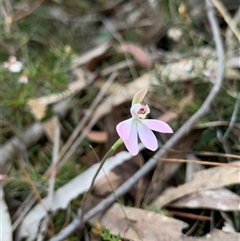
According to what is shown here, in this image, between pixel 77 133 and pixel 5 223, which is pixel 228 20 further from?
pixel 5 223

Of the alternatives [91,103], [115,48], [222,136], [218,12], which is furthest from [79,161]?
[218,12]

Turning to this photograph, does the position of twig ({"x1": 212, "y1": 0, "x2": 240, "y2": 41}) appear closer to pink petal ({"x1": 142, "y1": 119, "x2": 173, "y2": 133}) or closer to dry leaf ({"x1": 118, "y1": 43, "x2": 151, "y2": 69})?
dry leaf ({"x1": 118, "y1": 43, "x2": 151, "y2": 69})

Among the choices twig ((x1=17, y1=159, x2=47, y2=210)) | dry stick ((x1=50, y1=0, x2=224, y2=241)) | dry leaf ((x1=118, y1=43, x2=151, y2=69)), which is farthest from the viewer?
dry leaf ((x1=118, y1=43, x2=151, y2=69))

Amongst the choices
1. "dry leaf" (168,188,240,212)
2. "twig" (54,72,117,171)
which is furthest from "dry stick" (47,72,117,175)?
"dry leaf" (168,188,240,212)

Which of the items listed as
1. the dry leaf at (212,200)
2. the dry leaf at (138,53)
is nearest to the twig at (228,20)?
the dry leaf at (138,53)

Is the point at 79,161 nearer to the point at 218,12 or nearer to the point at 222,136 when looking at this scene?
the point at 222,136

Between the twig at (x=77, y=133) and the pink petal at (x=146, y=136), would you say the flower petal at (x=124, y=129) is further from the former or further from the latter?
the twig at (x=77, y=133)
